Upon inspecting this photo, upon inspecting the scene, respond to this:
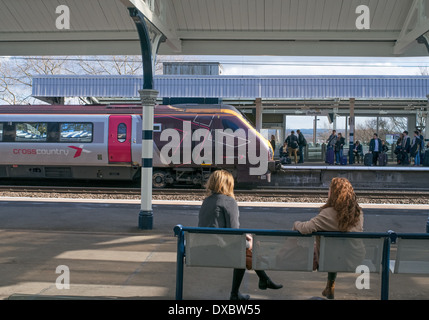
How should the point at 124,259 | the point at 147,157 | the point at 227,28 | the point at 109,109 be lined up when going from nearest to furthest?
1. the point at 124,259
2. the point at 147,157
3. the point at 227,28
4. the point at 109,109

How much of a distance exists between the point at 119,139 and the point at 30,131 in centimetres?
357

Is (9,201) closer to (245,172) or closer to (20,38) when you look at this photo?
(20,38)

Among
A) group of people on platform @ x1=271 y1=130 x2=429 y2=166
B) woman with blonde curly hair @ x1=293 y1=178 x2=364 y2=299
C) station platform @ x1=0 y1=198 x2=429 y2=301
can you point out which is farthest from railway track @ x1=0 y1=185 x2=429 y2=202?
woman with blonde curly hair @ x1=293 y1=178 x2=364 y2=299

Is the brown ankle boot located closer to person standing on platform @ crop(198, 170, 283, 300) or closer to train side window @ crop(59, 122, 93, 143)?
person standing on platform @ crop(198, 170, 283, 300)

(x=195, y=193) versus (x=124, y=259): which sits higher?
(x=195, y=193)

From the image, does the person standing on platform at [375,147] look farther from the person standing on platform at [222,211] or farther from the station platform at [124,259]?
the person standing on platform at [222,211]

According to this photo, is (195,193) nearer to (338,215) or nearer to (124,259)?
(124,259)

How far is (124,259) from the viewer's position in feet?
19.9

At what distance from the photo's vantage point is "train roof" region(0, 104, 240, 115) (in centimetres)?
1499

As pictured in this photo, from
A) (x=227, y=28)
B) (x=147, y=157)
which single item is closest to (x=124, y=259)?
(x=147, y=157)

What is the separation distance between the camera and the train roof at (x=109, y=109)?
15.0 metres

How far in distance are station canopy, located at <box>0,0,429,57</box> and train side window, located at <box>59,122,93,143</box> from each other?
17.9 feet

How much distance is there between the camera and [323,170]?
17.1 meters
